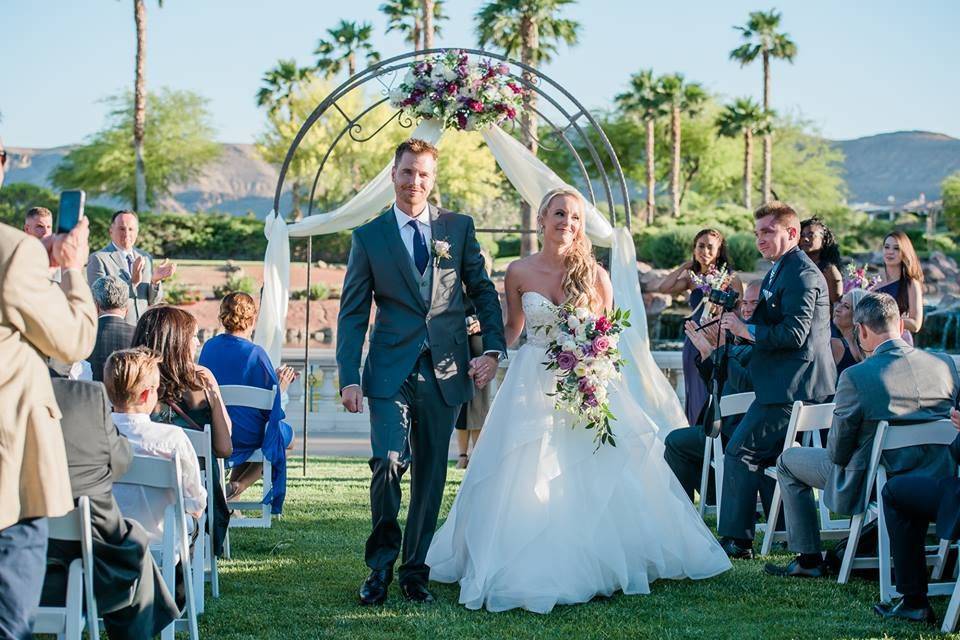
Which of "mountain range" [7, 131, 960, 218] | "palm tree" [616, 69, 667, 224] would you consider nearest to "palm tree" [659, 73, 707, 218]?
"palm tree" [616, 69, 667, 224]

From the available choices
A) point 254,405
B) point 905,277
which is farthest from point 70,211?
point 905,277

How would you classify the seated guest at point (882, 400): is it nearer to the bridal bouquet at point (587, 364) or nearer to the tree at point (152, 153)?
the bridal bouquet at point (587, 364)

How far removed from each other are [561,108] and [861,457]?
17.6ft

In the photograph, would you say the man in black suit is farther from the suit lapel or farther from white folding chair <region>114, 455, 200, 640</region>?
white folding chair <region>114, 455, 200, 640</region>

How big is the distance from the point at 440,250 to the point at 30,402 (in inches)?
92.7

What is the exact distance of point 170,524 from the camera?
429cm

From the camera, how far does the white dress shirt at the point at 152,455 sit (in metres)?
4.43

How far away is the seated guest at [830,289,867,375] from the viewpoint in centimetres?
809

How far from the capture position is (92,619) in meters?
3.62

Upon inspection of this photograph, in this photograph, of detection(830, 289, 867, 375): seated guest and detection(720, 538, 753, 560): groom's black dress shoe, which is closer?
detection(720, 538, 753, 560): groom's black dress shoe

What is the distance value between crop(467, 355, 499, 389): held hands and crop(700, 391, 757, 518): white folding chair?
6.40 ft

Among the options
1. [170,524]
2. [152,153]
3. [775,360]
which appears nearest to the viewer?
[170,524]

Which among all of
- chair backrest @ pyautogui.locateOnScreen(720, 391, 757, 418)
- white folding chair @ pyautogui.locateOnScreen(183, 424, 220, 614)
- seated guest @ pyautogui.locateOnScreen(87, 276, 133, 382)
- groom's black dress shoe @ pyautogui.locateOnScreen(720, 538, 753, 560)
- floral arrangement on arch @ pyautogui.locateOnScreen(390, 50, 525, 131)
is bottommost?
groom's black dress shoe @ pyautogui.locateOnScreen(720, 538, 753, 560)

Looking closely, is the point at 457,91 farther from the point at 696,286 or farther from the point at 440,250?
the point at 440,250
